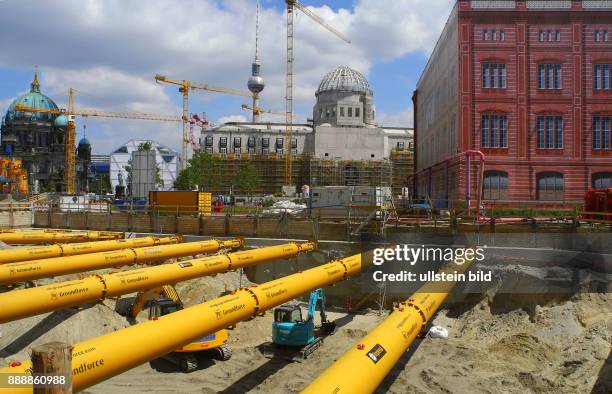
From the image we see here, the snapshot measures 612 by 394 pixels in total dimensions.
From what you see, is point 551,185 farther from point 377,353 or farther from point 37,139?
point 37,139

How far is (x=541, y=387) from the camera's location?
42.8 ft

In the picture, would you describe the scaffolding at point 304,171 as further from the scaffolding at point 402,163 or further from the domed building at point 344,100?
the domed building at point 344,100

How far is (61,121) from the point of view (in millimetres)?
150625

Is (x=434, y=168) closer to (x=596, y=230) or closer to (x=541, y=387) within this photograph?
(x=596, y=230)

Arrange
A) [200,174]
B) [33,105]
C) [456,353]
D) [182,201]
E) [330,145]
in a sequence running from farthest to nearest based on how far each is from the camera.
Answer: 1. [33,105]
2. [330,145]
3. [200,174]
4. [182,201]
5. [456,353]

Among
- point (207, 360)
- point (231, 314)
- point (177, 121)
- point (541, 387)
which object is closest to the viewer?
point (231, 314)

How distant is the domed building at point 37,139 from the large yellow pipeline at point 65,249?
12951cm

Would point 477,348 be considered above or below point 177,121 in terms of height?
below

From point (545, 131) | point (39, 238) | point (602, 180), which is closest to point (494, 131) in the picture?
point (545, 131)

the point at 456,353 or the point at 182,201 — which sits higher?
the point at 182,201

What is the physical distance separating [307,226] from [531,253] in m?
12.3

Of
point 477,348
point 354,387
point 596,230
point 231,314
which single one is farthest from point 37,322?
point 596,230

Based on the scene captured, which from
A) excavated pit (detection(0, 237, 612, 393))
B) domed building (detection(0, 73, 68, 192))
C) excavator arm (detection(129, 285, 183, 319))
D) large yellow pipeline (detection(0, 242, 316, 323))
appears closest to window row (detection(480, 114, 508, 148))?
excavated pit (detection(0, 237, 612, 393))

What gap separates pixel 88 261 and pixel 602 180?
3790 cm
